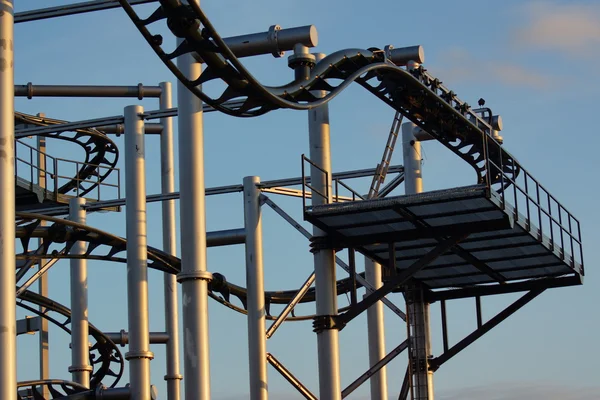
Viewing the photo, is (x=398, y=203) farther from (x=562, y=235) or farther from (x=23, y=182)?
(x=23, y=182)

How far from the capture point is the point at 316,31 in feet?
66.5

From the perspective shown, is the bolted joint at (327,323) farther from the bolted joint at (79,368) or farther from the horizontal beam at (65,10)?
the bolted joint at (79,368)

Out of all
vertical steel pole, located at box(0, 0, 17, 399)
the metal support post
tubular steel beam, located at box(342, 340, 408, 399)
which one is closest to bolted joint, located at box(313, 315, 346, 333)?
tubular steel beam, located at box(342, 340, 408, 399)

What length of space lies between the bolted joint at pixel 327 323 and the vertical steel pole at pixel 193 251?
3217 millimetres

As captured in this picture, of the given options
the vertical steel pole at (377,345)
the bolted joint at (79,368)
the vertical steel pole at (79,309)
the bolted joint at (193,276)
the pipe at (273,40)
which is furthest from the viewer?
the bolted joint at (79,368)

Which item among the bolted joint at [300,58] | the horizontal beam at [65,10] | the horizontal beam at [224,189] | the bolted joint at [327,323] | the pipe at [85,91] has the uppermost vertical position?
Result: the pipe at [85,91]

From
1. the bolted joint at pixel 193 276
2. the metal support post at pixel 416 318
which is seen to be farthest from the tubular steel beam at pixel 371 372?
the bolted joint at pixel 193 276

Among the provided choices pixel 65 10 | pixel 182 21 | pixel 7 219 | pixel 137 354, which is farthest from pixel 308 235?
pixel 7 219

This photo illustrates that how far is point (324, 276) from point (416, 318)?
164 inches

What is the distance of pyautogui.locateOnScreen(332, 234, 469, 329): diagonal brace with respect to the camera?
71.1 ft

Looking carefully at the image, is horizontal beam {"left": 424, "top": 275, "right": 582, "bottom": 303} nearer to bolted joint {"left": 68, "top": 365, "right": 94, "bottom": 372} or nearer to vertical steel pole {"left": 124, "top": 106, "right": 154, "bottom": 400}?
vertical steel pole {"left": 124, "top": 106, "right": 154, "bottom": 400}

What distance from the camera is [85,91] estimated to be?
30.6 meters

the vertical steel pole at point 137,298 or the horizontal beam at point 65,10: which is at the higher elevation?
the horizontal beam at point 65,10

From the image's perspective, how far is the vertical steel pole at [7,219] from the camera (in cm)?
964
